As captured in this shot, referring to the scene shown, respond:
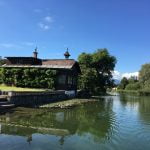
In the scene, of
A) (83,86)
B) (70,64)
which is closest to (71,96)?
(70,64)

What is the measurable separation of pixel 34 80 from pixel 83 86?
1835 cm

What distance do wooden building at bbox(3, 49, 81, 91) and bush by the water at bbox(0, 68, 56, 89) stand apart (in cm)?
123

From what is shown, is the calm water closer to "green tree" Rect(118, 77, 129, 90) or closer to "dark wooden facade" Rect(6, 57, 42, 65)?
"dark wooden facade" Rect(6, 57, 42, 65)

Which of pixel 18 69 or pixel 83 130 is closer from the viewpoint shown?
pixel 83 130

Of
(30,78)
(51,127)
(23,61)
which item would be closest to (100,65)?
(23,61)

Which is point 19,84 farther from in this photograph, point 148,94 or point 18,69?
point 148,94

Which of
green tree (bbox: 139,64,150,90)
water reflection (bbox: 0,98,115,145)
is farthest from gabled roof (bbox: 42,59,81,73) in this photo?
green tree (bbox: 139,64,150,90)

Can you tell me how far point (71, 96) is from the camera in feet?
155

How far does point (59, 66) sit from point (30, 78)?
512 centimetres

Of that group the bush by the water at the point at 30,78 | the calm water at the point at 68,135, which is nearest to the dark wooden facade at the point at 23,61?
the bush by the water at the point at 30,78

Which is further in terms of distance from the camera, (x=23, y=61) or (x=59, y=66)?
(x=23, y=61)

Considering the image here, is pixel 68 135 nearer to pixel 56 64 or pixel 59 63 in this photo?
pixel 56 64

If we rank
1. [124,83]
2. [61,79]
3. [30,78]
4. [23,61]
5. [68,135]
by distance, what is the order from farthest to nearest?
[124,83] < [23,61] < [61,79] < [30,78] < [68,135]

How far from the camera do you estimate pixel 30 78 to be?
44812 millimetres
